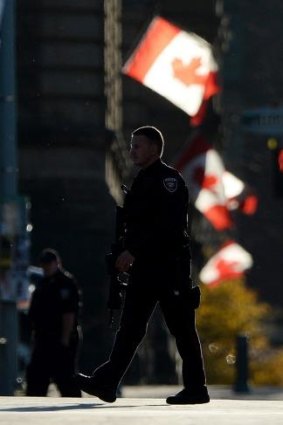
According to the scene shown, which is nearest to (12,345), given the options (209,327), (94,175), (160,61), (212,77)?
(160,61)

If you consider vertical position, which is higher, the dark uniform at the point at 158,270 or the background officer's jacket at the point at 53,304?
the dark uniform at the point at 158,270

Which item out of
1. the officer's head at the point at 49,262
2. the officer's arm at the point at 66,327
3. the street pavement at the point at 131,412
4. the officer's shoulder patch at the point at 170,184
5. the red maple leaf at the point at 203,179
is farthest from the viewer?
the red maple leaf at the point at 203,179

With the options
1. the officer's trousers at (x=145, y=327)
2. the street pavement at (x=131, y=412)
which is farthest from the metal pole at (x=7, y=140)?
the officer's trousers at (x=145, y=327)

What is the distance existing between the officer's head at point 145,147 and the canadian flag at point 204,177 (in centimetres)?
2240

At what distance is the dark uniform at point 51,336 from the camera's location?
58.1ft

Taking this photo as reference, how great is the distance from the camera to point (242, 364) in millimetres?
27984

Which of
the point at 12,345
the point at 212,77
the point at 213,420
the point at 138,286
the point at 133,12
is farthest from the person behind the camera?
the point at 133,12

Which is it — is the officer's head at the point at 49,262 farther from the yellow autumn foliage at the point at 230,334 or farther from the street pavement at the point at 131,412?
the yellow autumn foliage at the point at 230,334

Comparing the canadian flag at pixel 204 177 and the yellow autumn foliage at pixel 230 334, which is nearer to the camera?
the canadian flag at pixel 204 177

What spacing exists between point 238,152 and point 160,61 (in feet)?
294

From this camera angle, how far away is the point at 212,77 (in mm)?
31547

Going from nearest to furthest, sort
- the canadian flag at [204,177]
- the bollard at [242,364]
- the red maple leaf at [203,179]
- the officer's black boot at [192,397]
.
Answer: the officer's black boot at [192,397] → the bollard at [242,364] → the red maple leaf at [203,179] → the canadian flag at [204,177]

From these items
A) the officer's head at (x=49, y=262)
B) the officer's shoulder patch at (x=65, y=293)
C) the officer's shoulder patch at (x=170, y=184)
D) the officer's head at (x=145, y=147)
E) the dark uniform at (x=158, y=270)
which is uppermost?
the officer's head at (x=145, y=147)

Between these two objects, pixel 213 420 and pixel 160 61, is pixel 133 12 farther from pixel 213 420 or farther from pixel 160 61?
pixel 213 420
